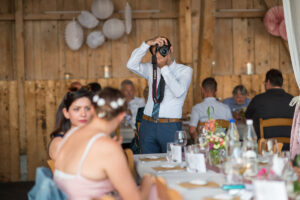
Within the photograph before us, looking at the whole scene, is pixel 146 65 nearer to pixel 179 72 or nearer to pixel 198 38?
pixel 179 72

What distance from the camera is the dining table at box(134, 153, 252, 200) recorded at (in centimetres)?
194

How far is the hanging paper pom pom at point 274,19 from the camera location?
6.71 meters

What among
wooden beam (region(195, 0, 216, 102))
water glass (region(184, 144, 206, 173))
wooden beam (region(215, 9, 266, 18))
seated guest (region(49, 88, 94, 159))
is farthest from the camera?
wooden beam (region(215, 9, 266, 18))

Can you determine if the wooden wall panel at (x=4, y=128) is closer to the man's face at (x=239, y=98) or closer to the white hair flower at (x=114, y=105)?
the man's face at (x=239, y=98)

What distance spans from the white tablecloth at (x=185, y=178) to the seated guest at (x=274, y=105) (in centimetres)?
182

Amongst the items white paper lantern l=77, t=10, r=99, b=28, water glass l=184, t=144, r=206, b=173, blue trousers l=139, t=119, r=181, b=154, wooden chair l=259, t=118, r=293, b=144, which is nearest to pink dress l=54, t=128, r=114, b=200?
water glass l=184, t=144, r=206, b=173

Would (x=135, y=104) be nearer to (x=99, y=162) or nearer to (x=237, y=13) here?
(x=237, y=13)

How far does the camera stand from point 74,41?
21.4 feet

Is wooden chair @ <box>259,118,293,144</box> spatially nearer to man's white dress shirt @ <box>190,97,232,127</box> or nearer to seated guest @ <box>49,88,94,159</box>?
man's white dress shirt @ <box>190,97,232,127</box>

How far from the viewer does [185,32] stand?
645 cm

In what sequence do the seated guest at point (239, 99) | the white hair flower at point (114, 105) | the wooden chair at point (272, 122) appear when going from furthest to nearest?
1. the seated guest at point (239, 99)
2. the wooden chair at point (272, 122)
3. the white hair flower at point (114, 105)

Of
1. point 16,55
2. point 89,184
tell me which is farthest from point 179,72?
point 16,55

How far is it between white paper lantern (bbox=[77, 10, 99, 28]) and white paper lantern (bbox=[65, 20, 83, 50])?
0.09m

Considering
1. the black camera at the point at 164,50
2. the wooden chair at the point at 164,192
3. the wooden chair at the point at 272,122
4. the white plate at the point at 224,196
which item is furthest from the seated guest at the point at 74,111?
the wooden chair at the point at 272,122
